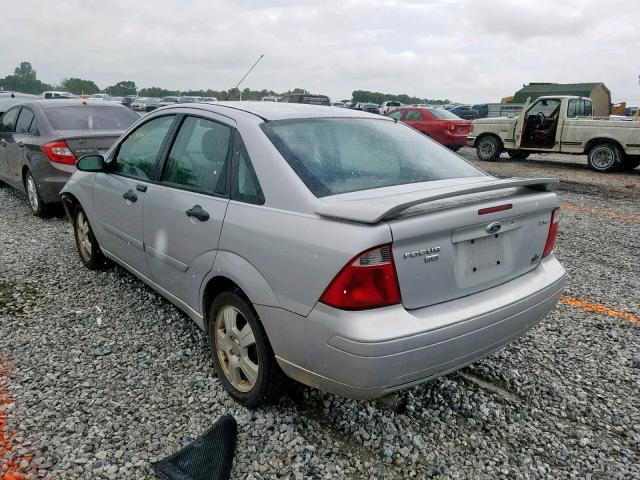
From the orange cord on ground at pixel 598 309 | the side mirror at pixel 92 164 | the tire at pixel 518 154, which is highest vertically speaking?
the tire at pixel 518 154

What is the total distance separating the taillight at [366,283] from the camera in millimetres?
2027

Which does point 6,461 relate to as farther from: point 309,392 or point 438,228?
point 438,228

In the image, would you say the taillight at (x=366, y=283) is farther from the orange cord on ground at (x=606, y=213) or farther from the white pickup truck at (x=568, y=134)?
the white pickup truck at (x=568, y=134)

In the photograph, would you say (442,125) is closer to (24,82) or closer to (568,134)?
(568,134)

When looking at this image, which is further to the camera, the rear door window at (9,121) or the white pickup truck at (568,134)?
the white pickup truck at (568,134)

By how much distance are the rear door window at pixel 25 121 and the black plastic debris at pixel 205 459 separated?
621 cm

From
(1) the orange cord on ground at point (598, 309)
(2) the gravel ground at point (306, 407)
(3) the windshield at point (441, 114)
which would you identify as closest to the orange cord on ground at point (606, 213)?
(2) the gravel ground at point (306, 407)

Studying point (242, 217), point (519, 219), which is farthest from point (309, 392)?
point (519, 219)

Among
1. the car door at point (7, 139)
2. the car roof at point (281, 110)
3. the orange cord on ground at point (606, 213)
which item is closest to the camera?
the car roof at point (281, 110)

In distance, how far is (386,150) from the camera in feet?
9.55

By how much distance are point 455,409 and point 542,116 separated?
1300cm

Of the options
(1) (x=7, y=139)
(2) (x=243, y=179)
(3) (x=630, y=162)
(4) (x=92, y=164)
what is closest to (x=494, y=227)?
(2) (x=243, y=179)

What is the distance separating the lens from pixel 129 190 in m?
3.61

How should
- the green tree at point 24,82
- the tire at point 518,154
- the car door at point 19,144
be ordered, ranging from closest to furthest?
the car door at point 19,144
the tire at point 518,154
the green tree at point 24,82
